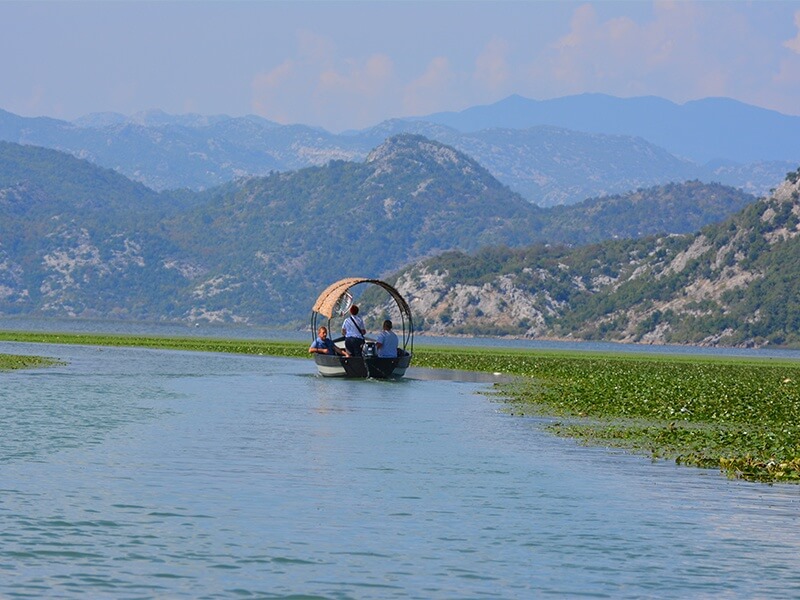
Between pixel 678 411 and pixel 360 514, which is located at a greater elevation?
pixel 678 411

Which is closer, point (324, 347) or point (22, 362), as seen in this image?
point (324, 347)

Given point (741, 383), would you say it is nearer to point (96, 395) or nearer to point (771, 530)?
point (96, 395)

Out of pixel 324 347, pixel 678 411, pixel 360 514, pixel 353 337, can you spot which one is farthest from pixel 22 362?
pixel 360 514

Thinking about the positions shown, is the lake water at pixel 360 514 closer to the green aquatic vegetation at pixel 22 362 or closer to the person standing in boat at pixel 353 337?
the person standing in boat at pixel 353 337

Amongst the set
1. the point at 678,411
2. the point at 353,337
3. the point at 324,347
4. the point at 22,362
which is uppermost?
the point at 353,337

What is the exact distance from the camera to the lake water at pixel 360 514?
2434 cm

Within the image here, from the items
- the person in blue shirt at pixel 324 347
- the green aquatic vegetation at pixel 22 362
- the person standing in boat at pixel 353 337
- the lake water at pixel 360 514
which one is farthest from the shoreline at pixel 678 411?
the person in blue shirt at pixel 324 347

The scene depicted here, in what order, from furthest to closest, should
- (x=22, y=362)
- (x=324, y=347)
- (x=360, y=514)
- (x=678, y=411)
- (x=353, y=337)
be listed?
(x=22, y=362) < (x=324, y=347) < (x=353, y=337) < (x=678, y=411) < (x=360, y=514)

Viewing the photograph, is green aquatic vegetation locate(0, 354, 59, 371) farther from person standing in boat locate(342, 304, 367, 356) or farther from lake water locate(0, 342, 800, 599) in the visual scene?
lake water locate(0, 342, 800, 599)

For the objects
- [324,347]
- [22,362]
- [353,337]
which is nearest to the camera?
[353,337]

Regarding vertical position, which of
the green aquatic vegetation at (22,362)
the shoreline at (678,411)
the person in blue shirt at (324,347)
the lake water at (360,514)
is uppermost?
the person in blue shirt at (324,347)

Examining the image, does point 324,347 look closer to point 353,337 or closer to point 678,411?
point 353,337

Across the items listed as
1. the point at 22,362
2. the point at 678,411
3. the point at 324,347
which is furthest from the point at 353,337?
the point at 678,411

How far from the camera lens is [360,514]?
99.7 ft
